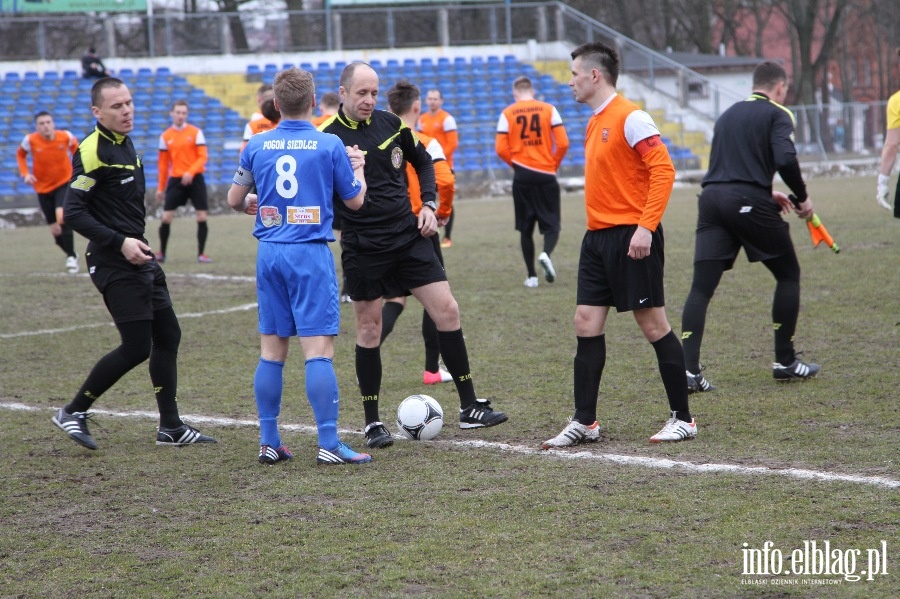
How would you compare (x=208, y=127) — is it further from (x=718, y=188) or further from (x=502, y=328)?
(x=718, y=188)

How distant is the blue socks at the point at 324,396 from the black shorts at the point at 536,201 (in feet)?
22.4

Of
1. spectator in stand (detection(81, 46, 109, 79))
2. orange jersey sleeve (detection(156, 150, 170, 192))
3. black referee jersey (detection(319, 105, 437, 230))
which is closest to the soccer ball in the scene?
black referee jersey (detection(319, 105, 437, 230))

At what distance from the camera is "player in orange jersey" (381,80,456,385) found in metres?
6.71

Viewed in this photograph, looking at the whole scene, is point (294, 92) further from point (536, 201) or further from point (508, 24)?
point (508, 24)

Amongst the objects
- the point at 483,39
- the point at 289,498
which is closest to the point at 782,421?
the point at 289,498

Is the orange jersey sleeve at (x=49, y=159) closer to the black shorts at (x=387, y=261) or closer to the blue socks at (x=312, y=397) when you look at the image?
the black shorts at (x=387, y=261)

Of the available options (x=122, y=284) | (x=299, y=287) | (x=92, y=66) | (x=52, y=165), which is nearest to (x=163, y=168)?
(x=52, y=165)

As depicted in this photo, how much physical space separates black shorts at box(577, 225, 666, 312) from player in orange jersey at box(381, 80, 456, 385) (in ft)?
3.64

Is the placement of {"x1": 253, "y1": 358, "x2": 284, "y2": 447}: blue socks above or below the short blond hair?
below

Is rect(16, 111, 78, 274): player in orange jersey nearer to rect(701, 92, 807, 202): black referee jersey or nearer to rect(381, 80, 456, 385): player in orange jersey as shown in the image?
rect(381, 80, 456, 385): player in orange jersey

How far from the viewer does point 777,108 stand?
665cm

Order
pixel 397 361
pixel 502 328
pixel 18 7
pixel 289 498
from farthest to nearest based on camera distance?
pixel 18 7, pixel 502 328, pixel 397 361, pixel 289 498

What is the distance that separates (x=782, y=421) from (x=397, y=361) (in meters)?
3.23

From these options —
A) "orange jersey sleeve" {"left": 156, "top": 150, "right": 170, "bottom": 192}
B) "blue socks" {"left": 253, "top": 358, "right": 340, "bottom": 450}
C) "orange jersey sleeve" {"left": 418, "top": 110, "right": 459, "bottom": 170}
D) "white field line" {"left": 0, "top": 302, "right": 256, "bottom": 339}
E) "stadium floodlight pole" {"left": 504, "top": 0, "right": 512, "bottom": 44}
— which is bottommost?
"white field line" {"left": 0, "top": 302, "right": 256, "bottom": 339}
